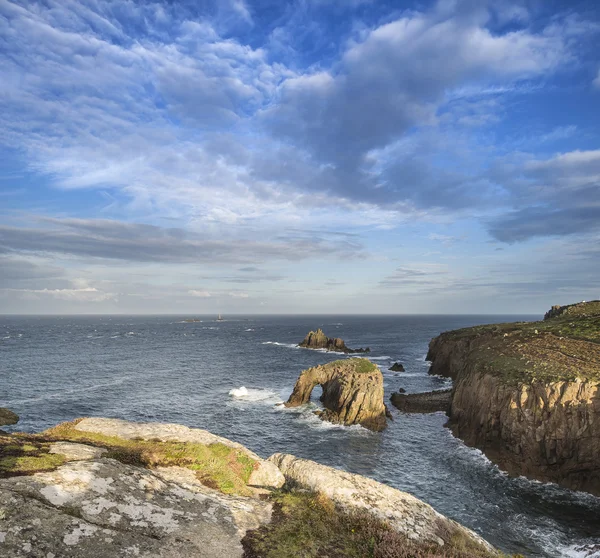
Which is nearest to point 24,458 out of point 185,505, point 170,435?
point 185,505

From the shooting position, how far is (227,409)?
54.7 metres

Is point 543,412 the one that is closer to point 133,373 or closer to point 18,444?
point 18,444

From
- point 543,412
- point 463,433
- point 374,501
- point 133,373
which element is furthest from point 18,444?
point 133,373

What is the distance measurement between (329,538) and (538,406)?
3086 cm

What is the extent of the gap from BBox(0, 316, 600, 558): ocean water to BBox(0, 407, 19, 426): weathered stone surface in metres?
1.39

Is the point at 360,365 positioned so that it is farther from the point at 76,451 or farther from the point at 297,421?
the point at 76,451

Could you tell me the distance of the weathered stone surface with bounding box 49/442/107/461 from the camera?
11.6m

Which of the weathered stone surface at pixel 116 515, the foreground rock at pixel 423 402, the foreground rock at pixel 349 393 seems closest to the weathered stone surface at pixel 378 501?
the weathered stone surface at pixel 116 515

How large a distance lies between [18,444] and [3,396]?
64547 millimetres

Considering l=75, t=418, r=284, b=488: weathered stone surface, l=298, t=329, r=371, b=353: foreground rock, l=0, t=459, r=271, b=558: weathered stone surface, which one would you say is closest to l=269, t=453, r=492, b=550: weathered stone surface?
l=75, t=418, r=284, b=488: weathered stone surface

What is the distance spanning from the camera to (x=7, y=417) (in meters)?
47.3

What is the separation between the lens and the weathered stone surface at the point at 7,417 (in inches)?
1819

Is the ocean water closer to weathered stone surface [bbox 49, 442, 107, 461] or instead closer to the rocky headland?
the rocky headland

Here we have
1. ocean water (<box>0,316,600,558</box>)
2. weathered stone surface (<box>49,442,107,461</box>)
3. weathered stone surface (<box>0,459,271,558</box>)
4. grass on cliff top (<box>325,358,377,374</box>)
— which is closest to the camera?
weathered stone surface (<box>0,459,271,558</box>)
